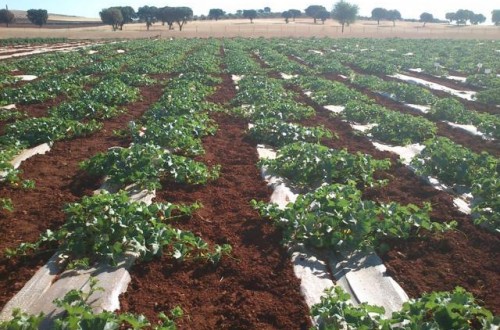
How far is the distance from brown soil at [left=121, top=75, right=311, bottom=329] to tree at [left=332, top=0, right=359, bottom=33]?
105636 mm

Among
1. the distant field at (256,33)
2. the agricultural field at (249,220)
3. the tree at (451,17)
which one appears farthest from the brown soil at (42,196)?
the tree at (451,17)

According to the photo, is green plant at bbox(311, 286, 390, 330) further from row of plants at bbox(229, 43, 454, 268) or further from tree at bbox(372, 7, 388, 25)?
tree at bbox(372, 7, 388, 25)

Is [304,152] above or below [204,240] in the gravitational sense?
above

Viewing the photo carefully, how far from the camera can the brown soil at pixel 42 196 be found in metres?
5.41

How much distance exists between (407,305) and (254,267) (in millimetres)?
2094

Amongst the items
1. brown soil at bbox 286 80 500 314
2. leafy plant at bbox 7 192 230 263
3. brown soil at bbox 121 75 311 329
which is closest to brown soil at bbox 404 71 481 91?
brown soil at bbox 286 80 500 314

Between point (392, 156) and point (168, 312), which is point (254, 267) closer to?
point (168, 312)

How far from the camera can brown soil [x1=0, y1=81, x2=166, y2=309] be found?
5.41 metres

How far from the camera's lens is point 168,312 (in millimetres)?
4719

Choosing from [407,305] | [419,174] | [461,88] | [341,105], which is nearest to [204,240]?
[407,305]

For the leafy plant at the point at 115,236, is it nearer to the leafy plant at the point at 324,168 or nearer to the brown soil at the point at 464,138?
the leafy plant at the point at 324,168

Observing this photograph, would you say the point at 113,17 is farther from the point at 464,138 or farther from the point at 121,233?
the point at 121,233

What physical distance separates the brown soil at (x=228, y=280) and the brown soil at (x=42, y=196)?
1464mm

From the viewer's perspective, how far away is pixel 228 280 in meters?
5.37
